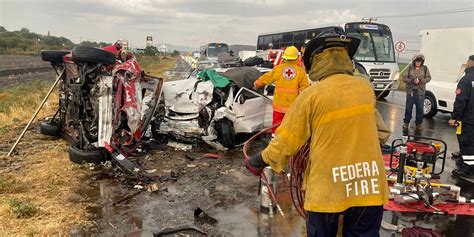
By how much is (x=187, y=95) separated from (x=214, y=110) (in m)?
0.70

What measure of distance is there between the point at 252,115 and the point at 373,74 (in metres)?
10.9

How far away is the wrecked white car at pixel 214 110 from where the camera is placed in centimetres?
759

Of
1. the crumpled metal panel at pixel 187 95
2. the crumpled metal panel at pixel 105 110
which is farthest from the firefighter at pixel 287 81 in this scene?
the crumpled metal panel at pixel 105 110

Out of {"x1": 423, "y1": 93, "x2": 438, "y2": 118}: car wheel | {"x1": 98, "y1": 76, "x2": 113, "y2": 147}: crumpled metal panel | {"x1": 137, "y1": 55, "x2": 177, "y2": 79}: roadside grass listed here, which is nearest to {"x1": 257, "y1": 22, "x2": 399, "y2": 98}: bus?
{"x1": 423, "y1": 93, "x2": 438, "y2": 118}: car wheel

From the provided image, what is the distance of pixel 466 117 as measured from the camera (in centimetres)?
661

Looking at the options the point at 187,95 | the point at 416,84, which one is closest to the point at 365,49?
the point at 416,84

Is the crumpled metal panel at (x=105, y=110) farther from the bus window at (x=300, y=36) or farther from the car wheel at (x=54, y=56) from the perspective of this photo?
the bus window at (x=300, y=36)

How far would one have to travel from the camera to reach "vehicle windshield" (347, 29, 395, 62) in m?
17.5

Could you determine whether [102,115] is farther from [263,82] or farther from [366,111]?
[366,111]

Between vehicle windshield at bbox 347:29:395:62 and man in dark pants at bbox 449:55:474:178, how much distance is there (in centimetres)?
1107

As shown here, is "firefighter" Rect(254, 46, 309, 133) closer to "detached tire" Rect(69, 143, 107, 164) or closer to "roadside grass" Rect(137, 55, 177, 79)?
"detached tire" Rect(69, 143, 107, 164)

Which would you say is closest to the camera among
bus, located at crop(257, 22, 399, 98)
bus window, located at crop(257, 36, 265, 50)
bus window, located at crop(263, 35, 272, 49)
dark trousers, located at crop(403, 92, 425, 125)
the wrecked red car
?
the wrecked red car

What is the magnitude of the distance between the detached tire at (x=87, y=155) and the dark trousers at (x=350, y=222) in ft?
15.1

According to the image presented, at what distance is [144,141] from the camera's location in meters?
8.05
